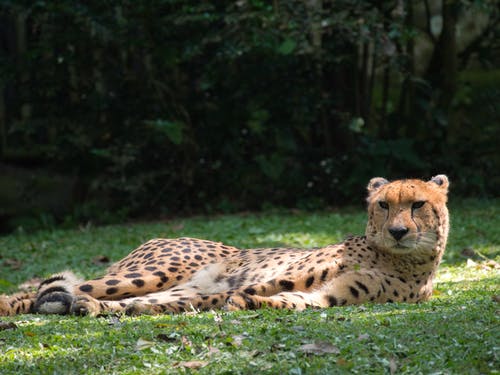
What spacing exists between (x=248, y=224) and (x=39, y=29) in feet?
15.6

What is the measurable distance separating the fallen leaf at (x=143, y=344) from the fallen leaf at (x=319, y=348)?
2.38ft

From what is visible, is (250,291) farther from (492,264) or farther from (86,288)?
(492,264)

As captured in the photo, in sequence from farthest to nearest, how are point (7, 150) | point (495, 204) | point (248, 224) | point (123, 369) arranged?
point (7, 150) → point (495, 204) → point (248, 224) → point (123, 369)

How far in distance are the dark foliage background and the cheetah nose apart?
6.97 metres

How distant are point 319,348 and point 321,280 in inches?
61.3

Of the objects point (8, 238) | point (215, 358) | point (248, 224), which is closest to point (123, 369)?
point (215, 358)

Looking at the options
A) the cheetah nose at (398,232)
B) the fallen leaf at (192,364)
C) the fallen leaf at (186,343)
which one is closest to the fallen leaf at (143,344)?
the fallen leaf at (186,343)

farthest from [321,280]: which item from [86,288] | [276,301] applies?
[86,288]

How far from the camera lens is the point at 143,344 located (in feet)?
12.9

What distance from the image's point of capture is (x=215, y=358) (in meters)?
3.71

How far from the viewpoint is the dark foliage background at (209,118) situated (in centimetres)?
1221

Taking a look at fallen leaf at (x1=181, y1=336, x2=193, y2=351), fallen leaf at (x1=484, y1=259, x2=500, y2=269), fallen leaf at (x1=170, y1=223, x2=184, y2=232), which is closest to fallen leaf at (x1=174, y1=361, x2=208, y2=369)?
fallen leaf at (x1=181, y1=336, x2=193, y2=351)

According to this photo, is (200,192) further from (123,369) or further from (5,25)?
(123,369)

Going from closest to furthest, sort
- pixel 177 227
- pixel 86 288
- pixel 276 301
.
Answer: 1. pixel 276 301
2. pixel 86 288
3. pixel 177 227
